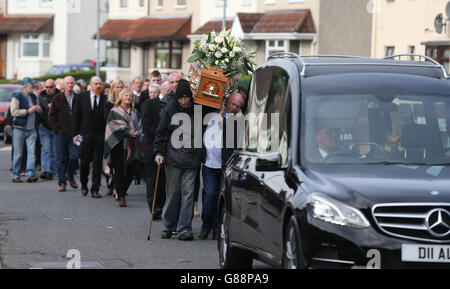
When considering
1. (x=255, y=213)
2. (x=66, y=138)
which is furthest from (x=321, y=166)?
(x=66, y=138)

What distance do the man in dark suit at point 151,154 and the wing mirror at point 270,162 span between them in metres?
7.33

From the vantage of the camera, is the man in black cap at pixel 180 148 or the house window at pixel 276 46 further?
the house window at pixel 276 46

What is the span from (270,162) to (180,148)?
483cm

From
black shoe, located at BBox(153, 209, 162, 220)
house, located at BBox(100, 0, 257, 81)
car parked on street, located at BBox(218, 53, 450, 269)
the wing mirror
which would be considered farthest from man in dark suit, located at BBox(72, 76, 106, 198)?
house, located at BBox(100, 0, 257, 81)

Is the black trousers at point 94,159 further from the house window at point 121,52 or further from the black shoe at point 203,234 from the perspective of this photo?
the house window at point 121,52

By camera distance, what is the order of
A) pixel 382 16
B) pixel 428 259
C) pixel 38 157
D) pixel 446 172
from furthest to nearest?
1. pixel 382 16
2. pixel 38 157
3. pixel 446 172
4. pixel 428 259

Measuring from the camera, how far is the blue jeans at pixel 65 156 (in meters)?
20.3

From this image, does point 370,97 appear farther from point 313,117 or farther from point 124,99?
point 124,99

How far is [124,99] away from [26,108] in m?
4.82

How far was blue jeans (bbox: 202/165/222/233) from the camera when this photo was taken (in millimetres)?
13352

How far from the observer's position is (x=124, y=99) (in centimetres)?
1788

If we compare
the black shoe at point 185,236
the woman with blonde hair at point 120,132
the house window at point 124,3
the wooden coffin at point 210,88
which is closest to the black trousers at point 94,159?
the woman with blonde hair at point 120,132

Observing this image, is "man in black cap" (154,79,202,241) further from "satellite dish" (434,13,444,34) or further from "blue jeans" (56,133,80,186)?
"satellite dish" (434,13,444,34)

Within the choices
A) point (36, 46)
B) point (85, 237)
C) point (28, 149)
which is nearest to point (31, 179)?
point (28, 149)
